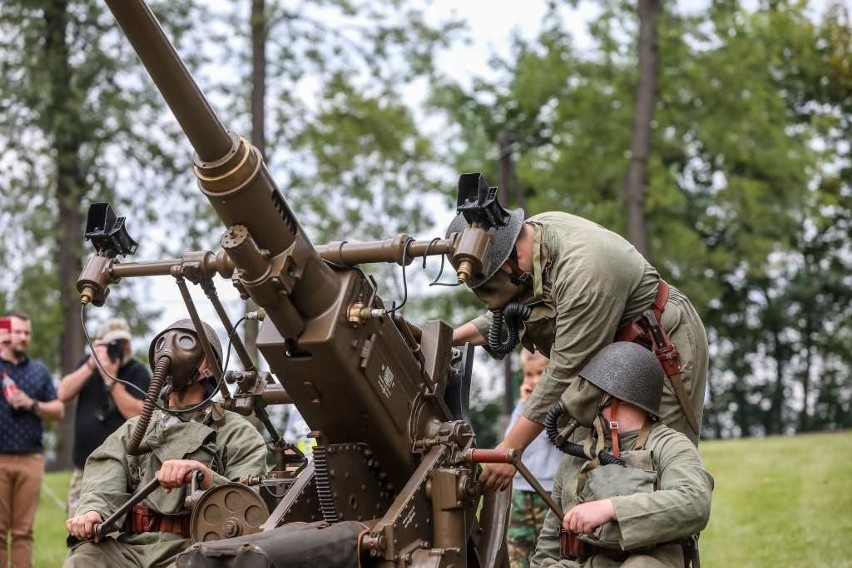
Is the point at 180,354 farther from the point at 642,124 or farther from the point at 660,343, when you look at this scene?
the point at 642,124

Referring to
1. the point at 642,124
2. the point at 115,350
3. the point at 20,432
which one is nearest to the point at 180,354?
the point at 115,350

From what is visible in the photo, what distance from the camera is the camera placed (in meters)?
9.91

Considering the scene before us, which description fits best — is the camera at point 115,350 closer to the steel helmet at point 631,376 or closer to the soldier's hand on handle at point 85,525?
the soldier's hand on handle at point 85,525

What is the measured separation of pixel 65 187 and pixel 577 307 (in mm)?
19453

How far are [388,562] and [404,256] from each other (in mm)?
1315

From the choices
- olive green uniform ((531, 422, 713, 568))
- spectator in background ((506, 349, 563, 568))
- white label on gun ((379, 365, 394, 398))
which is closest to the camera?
olive green uniform ((531, 422, 713, 568))

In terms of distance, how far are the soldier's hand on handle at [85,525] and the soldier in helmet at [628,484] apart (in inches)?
87.0

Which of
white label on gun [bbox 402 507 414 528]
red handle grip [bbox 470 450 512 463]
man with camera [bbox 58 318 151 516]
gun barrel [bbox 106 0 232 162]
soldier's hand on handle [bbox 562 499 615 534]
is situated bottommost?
man with camera [bbox 58 318 151 516]

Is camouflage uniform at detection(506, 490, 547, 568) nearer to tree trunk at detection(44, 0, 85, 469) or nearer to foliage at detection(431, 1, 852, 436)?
foliage at detection(431, 1, 852, 436)

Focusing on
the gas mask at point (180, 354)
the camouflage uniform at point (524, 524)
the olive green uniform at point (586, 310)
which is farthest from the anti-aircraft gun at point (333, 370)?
the camouflage uniform at point (524, 524)

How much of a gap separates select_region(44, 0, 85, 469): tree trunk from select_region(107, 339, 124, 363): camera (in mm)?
12551

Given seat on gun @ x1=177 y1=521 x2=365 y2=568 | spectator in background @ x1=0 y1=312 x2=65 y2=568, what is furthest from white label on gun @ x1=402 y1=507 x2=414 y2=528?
spectator in background @ x1=0 y1=312 x2=65 y2=568

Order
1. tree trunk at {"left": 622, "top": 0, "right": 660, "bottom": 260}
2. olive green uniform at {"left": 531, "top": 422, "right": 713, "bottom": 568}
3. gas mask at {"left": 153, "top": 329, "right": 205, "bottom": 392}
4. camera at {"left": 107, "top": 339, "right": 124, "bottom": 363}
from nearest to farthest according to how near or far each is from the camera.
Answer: olive green uniform at {"left": 531, "top": 422, "right": 713, "bottom": 568}, gas mask at {"left": 153, "top": 329, "right": 205, "bottom": 392}, camera at {"left": 107, "top": 339, "right": 124, "bottom": 363}, tree trunk at {"left": 622, "top": 0, "right": 660, "bottom": 260}

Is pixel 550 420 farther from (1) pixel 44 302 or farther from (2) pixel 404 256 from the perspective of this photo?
(1) pixel 44 302
